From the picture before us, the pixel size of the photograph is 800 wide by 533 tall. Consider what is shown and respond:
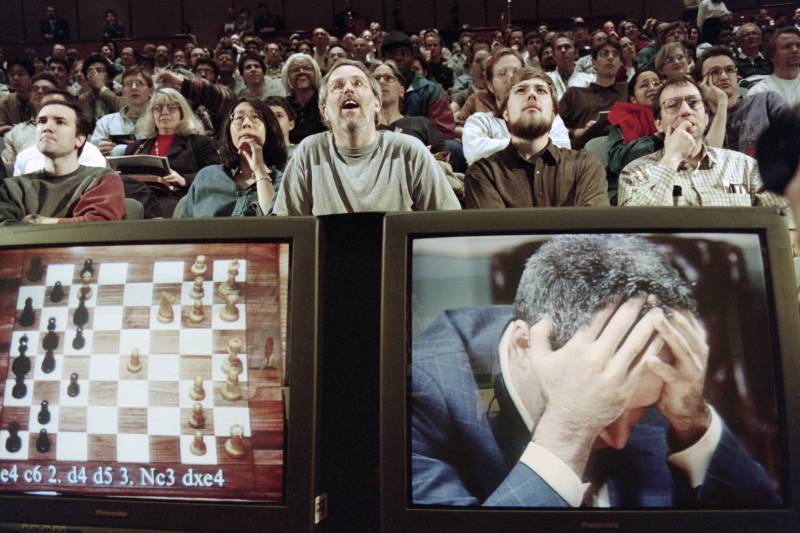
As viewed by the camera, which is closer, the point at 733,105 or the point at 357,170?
the point at 357,170

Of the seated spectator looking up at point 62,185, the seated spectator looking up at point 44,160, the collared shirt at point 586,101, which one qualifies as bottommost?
the seated spectator looking up at point 62,185

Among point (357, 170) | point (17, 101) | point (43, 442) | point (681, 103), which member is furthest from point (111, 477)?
point (17, 101)

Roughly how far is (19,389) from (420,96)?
428 cm

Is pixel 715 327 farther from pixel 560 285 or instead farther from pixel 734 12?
pixel 734 12

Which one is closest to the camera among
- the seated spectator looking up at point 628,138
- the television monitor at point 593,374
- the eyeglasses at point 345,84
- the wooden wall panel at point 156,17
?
the television monitor at point 593,374

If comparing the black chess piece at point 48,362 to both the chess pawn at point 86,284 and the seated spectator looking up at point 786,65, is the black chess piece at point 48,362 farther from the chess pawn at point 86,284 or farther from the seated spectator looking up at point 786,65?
the seated spectator looking up at point 786,65

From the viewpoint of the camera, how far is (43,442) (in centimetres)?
89

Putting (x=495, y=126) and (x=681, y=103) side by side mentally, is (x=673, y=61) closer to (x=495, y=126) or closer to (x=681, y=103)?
(x=495, y=126)

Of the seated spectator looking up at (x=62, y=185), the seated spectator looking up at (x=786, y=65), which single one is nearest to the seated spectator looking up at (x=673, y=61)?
the seated spectator looking up at (x=786, y=65)

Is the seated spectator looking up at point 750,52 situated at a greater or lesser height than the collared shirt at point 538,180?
greater

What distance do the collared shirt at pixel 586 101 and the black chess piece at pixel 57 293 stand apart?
4.15 meters

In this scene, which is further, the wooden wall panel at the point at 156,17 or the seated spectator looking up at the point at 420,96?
the wooden wall panel at the point at 156,17

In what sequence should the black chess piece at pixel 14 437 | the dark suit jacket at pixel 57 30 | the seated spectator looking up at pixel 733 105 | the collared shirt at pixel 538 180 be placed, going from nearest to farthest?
the black chess piece at pixel 14 437, the collared shirt at pixel 538 180, the seated spectator looking up at pixel 733 105, the dark suit jacket at pixel 57 30

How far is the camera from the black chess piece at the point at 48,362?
899 mm
